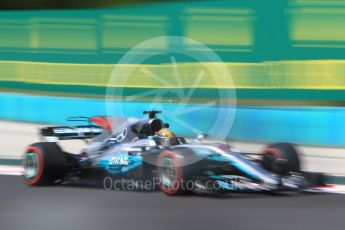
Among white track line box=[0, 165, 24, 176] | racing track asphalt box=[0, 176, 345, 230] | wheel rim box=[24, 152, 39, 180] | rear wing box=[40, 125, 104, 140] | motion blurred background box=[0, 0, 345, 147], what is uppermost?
motion blurred background box=[0, 0, 345, 147]

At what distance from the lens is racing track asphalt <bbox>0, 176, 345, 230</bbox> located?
22.6 feet

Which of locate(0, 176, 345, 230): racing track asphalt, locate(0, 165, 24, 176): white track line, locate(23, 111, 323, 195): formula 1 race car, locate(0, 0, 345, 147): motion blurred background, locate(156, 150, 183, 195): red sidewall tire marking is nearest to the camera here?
locate(0, 176, 345, 230): racing track asphalt

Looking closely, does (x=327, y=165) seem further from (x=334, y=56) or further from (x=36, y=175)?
(x=36, y=175)

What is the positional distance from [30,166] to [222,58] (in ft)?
20.6

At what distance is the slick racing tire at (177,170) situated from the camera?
815 centimetres

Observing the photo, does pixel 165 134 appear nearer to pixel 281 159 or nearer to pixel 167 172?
pixel 167 172

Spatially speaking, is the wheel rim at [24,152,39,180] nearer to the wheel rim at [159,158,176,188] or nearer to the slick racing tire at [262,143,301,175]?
the wheel rim at [159,158,176,188]

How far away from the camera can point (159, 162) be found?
8.41 metres

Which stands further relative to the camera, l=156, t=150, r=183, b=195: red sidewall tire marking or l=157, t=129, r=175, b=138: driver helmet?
l=157, t=129, r=175, b=138: driver helmet

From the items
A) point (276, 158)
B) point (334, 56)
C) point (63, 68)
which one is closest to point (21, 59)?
point (63, 68)

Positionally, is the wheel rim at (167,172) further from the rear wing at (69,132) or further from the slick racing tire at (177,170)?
the rear wing at (69,132)

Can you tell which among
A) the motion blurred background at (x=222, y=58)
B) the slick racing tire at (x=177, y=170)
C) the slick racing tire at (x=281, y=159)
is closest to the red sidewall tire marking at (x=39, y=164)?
the slick racing tire at (x=177, y=170)

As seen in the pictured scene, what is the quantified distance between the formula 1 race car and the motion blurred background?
12.4 feet

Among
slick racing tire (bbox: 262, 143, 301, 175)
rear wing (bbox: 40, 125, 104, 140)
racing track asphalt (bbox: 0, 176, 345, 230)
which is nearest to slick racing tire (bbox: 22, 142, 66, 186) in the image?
racing track asphalt (bbox: 0, 176, 345, 230)
